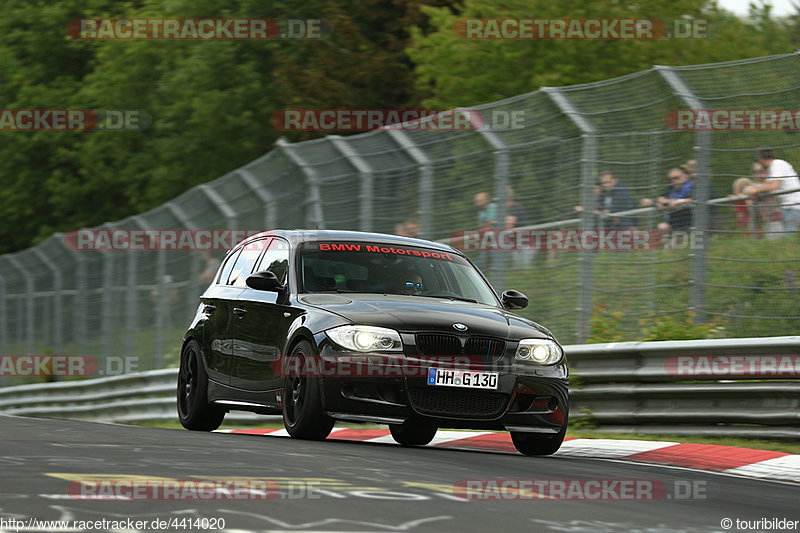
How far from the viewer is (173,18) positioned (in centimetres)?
4744

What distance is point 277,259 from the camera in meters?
11.5

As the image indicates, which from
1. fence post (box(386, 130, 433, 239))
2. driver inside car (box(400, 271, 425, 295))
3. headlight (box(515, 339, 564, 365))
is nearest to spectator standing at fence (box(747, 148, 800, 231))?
headlight (box(515, 339, 564, 365))

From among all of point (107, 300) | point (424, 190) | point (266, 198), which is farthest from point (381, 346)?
point (107, 300)

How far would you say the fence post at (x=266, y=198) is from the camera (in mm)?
18016

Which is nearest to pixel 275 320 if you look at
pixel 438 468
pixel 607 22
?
pixel 438 468

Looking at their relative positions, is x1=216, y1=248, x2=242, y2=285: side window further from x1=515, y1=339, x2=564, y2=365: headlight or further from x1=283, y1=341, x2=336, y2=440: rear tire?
x1=515, y1=339, x2=564, y2=365: headlight

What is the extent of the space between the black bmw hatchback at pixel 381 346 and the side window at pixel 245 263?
3cm

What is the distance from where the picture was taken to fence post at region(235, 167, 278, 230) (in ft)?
59.1

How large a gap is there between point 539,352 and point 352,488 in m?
3.61

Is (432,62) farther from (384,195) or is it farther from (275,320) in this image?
(275,320)

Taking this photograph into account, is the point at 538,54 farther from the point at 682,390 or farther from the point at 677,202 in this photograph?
the point at 682,390

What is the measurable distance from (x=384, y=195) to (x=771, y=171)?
5618 millimetres

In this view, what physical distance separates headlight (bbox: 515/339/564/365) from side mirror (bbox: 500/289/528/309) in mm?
920

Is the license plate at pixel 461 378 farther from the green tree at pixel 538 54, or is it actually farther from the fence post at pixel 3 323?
the green tree at pixel 538 54
